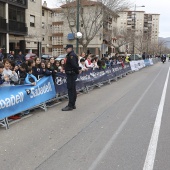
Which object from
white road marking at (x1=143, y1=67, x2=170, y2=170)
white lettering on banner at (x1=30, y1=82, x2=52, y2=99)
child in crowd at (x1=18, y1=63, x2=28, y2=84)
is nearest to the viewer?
white road marking at (x1=143, y1=67, x2=170, y2=170)

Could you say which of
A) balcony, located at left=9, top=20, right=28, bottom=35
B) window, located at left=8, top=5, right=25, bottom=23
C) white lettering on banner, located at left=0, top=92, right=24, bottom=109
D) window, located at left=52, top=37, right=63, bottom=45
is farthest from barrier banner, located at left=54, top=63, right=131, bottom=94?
window, located at left=52, top=37, right=63, bottom=45

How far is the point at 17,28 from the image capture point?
38094 mm

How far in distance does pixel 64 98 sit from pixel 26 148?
18.3 ft

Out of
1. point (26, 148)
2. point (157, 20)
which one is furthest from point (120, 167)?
point (157, 20)

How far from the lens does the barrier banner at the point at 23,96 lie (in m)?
6.58

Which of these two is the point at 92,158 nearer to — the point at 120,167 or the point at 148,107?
the point at 120,167

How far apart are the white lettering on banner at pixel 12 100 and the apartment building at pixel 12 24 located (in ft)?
90.1

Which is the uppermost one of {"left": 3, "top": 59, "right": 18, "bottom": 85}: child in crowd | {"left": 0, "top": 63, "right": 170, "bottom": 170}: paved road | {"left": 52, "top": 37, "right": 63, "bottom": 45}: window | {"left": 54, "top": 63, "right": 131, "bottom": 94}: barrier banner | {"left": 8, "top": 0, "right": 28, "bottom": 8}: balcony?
{"left": 8, "top": 0, "right": 28, "bottom": 8}: balcony

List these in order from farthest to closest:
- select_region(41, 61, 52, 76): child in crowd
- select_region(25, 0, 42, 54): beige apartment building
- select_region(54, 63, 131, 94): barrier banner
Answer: select_region(25, 0, 42, 54): beige apartment building, select_region(54, 63, 131, 94): barrier banner, select_region(41, 61, 52, 76): child in crowd

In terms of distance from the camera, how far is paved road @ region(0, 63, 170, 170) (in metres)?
4.46

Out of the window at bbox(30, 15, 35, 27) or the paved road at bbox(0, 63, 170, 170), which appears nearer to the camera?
the paved road at bbox(0, 63, 170, 170)

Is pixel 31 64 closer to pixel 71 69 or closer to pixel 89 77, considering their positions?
pixel 71 69

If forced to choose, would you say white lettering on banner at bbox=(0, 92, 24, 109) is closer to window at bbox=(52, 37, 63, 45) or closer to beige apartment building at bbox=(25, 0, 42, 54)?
beige apartment building at bbox=(25, 0, 42, 54)

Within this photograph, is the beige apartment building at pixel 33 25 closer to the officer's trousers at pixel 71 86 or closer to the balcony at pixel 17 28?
the balcony at pixel 17 28
